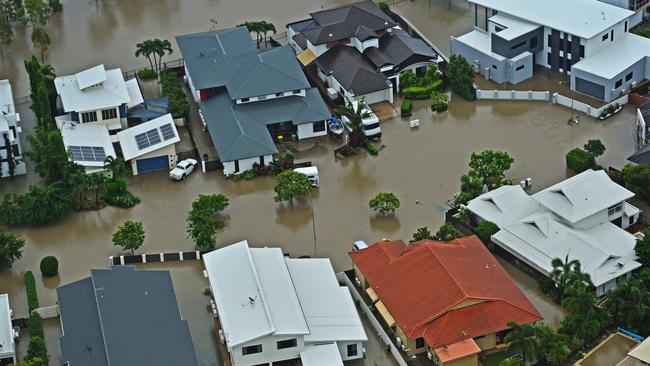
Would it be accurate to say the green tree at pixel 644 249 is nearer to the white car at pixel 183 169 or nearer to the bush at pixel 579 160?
the bush at pixel 579 160

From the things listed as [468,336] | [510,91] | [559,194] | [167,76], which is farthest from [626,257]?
[167,76]

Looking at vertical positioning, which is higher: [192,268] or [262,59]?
[262,59]

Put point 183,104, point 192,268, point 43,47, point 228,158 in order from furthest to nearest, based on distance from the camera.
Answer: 1. point 43,47
2. point 183,104
3. point 228,158
4. point 192,268

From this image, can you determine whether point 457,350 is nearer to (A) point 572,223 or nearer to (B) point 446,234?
(B) point 446,234

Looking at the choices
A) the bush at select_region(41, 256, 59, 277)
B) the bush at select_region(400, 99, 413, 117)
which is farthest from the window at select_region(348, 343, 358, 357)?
the bush at select_region(400, 99, 413, 117)

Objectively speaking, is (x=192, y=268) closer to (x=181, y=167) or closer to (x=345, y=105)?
(x=181, y=167)

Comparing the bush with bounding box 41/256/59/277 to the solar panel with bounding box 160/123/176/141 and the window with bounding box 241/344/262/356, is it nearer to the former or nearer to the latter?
the solar panel with bounding box 160/123/176/141

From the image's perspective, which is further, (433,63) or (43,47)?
(43,47)
